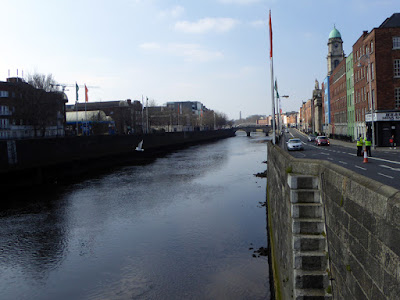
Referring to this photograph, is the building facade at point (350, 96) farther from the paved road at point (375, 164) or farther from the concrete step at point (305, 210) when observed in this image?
the concrete step at point (305, 210)

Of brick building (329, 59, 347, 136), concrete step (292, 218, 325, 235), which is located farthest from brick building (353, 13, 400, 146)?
concrete step (292, 218, 325, 235)

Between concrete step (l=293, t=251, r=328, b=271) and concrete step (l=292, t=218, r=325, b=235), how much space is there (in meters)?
0.40

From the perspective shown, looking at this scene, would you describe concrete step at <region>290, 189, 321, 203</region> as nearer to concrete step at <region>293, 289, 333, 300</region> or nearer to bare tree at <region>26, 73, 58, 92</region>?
concrete step at <region>293, 289, 333, 300</region>

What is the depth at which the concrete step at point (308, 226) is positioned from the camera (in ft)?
23.9

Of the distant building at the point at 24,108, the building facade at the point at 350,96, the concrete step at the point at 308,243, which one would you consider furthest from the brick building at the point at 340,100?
the concrete step at the point at 308,243

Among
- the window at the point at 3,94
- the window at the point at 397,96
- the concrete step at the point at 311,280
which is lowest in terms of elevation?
the concrete step at the point at 311,280

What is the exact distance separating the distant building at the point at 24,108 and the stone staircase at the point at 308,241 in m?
62.6

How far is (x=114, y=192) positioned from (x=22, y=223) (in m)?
10.7

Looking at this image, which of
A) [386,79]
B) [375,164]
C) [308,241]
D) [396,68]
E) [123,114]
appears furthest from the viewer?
[123,114]

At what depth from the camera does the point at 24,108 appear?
215 feet

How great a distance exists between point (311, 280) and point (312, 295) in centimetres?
27

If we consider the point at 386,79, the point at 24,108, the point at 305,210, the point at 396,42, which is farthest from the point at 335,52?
the point at 305,210

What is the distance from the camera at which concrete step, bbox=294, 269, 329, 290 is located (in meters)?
6.97

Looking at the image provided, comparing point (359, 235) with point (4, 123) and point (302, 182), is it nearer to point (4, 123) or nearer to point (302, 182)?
point (302, 182)
